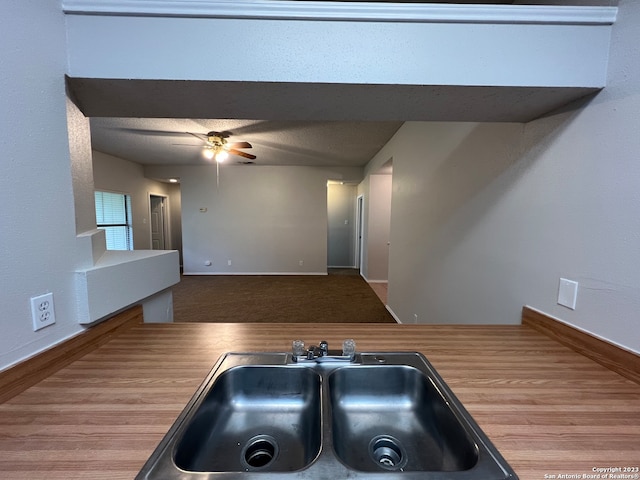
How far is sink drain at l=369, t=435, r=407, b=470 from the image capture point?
0.73 m

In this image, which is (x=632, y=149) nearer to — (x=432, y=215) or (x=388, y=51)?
(x=388, y=51)

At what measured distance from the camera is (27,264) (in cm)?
76

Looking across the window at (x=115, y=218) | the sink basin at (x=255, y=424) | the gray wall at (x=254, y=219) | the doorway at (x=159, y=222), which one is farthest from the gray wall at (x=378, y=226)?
the doorway at (x=159, y=222)

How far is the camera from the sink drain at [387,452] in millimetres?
732

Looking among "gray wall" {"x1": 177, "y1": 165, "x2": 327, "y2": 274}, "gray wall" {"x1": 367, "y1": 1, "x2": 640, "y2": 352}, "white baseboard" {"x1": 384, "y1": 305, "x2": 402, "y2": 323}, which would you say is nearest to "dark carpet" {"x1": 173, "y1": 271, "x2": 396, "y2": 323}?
"white baseboard" {"x1": 384, "y1": 305, "x2": 402, "y2": 323}

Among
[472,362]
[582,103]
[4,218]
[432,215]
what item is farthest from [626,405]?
[4,218]

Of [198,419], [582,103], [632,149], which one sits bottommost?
[198,419]

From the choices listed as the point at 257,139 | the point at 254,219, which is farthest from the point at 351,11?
the point at 254,219

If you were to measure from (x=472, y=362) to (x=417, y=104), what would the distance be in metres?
1.05

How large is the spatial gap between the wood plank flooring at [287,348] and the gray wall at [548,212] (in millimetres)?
251

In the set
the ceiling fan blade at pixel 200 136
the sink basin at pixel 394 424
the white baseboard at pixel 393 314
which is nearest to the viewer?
the sink basin at pixel 394 424

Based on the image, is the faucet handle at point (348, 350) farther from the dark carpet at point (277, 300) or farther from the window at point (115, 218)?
the window at point (115, 218)

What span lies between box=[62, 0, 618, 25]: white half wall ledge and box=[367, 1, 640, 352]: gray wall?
188 mm

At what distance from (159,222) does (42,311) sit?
6553 mm
